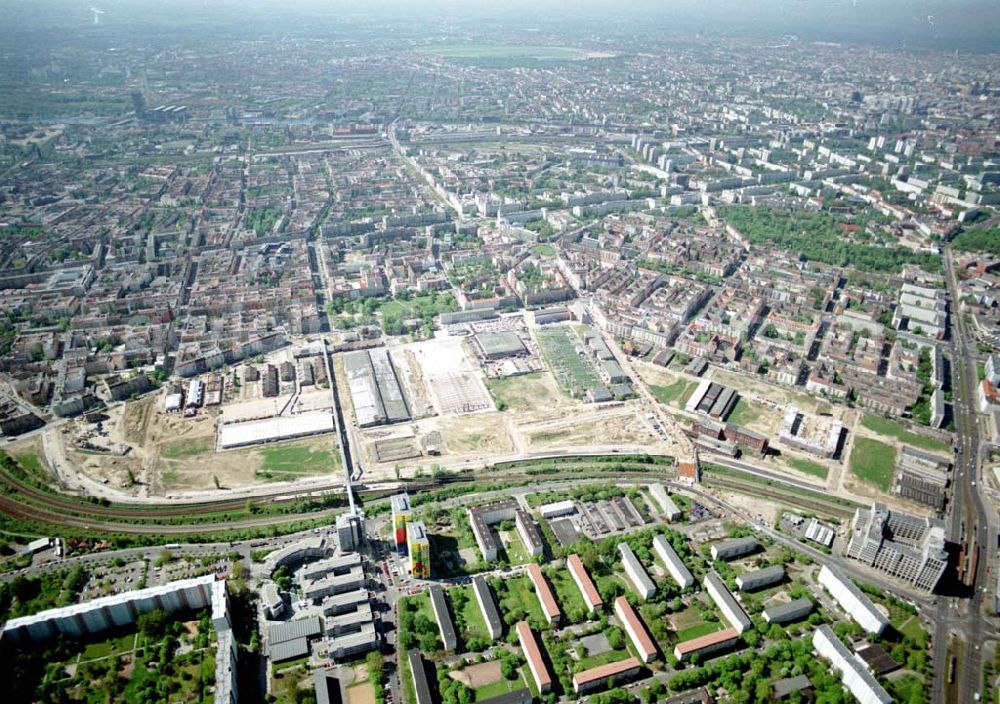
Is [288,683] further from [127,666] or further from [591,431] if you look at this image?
[591,431]

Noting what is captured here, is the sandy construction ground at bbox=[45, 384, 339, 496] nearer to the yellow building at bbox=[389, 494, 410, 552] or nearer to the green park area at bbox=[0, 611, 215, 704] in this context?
the yellow building at bbox=[389, 494, 410, 552]

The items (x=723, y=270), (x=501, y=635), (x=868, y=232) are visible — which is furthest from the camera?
(x=868, y=232)

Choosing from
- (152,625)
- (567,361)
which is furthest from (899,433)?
(152,625)

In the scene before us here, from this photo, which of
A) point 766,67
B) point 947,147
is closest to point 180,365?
point 947,147

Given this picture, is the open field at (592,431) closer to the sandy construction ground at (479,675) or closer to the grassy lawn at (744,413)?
the grassy lawn at (744,413)

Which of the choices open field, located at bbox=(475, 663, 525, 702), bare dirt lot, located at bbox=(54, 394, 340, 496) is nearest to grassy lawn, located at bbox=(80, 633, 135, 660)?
bare dirt lot, located at bbox=(54, 394, 340, 496)

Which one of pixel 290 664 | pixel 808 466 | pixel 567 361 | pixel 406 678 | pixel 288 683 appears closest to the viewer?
pixel 288 683

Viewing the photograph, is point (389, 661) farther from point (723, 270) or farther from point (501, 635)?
point (723, 270)
